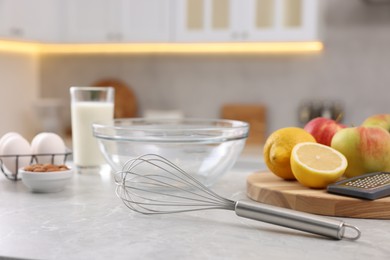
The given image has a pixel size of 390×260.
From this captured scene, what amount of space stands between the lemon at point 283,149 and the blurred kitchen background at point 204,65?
6.49 ft

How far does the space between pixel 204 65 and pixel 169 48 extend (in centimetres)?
23

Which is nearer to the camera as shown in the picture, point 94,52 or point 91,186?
point 91,186

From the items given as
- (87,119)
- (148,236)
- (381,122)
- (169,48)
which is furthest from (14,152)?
(169,48)

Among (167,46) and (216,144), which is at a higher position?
(167,46)

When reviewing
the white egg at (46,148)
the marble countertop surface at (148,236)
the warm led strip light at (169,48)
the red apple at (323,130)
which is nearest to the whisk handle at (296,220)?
the marble countertop surface at (148,236)

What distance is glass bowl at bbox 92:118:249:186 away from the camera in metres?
1.11

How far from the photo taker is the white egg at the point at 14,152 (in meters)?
1.23

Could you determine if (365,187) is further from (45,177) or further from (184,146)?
(45,177)

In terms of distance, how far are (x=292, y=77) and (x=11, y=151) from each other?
2.36 meters

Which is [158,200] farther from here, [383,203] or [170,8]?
[170,8]

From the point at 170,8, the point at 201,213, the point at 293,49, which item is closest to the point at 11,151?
the point at 201,213

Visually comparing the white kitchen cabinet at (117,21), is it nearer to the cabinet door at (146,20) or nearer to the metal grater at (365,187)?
the cabinet door at (146,20)

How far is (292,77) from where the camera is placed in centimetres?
336

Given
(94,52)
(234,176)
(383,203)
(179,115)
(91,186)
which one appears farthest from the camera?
(94,52)
